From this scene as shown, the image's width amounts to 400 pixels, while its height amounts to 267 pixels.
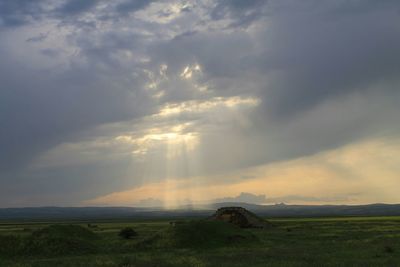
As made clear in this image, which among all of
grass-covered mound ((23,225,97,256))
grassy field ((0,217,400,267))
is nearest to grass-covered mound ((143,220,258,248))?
grassy field ((0,217,400,267))

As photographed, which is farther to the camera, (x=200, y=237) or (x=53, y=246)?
(x=200, y=237)

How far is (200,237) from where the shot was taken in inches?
2106

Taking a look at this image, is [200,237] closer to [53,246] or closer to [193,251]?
[193,251]

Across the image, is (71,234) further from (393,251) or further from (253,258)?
(393,251)

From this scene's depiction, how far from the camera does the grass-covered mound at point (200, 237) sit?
52.1 metres

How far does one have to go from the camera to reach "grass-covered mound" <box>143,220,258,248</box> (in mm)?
52094

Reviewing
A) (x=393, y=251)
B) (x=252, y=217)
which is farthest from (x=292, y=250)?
(x=252, y=217)

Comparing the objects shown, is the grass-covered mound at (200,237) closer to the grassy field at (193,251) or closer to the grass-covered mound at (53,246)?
the grassy field at (193,251)

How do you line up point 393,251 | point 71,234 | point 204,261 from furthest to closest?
point 71,234
point 393,251
point 204,261

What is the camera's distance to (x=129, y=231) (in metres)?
69.9

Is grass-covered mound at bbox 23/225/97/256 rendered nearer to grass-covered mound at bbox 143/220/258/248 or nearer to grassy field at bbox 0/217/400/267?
grassy field at bbox 0/217/400/267

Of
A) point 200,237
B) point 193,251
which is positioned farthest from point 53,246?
point 200,237

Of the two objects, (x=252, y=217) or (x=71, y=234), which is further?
(x=252, y=217)

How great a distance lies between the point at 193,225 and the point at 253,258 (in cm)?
1857
